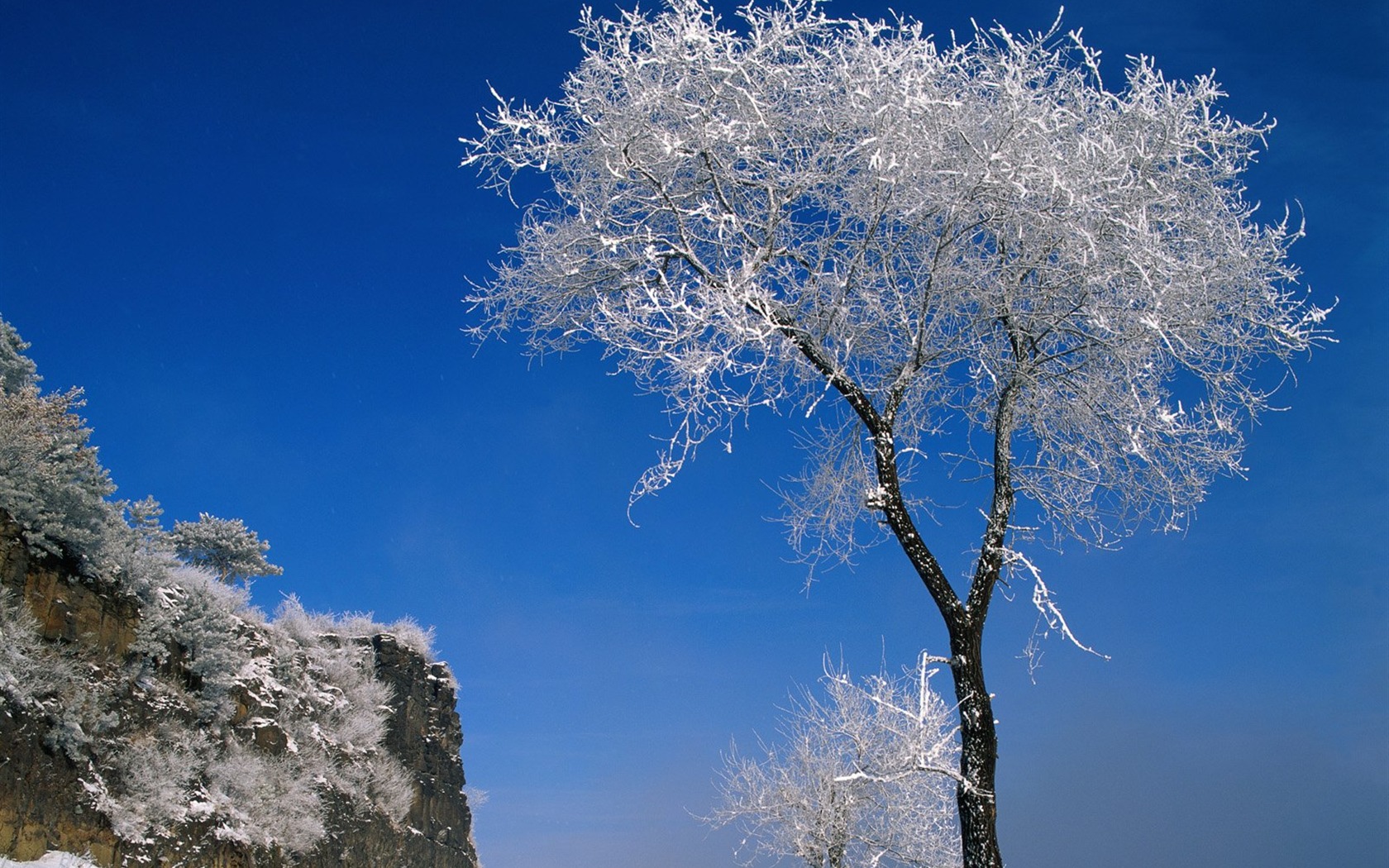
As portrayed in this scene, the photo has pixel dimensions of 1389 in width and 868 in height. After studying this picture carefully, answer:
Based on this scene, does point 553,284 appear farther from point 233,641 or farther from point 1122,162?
point 233,641

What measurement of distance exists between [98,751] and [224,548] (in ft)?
58.1

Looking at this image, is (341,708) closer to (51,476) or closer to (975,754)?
(51,476)

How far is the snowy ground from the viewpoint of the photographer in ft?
48.5

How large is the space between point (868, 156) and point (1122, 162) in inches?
76.8

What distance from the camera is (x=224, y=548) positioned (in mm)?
34594

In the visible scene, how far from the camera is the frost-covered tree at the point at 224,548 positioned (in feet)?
112

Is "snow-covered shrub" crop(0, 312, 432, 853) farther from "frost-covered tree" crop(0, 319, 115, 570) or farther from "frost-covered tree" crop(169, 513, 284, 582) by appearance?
"frost-covered tree" crop(169, 513, 284, 582)

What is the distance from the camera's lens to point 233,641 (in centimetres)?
2341

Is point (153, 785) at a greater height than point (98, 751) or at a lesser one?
lesser

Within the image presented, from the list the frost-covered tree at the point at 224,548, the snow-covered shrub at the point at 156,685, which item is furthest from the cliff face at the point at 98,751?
the frost-covered tree at the point at 224,548

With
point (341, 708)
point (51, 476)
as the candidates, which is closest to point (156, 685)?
point (51, 476)

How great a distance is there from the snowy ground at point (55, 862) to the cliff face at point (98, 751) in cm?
16

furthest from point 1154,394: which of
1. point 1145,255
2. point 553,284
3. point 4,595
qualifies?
point 4,595

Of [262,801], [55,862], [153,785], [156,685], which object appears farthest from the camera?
[262,801]
